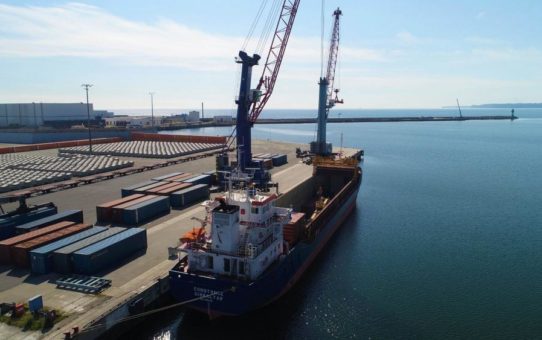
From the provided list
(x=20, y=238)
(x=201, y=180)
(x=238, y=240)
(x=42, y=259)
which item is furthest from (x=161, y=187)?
(x=238, y=240)

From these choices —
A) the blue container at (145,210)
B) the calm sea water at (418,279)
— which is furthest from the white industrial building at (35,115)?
the calm sea water at (418,279)

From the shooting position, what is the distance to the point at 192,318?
28.3 metres

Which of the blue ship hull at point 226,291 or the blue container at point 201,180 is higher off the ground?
the blue container at point 201,180

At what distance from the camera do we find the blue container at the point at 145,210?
39250 mm

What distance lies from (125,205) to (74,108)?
5106 inches

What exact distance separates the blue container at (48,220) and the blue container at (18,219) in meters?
0.67

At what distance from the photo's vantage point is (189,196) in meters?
47.8

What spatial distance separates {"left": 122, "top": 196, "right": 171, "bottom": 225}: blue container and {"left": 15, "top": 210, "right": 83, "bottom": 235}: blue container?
4.22 m

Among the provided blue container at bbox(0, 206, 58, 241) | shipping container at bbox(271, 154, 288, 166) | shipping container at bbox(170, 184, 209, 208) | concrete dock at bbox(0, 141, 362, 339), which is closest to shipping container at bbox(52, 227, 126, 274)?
concrete dock at bbox(0, 141, 362, 339)

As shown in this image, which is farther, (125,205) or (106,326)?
(125,205)

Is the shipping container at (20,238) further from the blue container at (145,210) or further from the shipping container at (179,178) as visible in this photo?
the shipping container at (179,178)

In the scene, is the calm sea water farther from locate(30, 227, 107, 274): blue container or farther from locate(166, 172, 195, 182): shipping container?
locate(166, 172, 195, 182): shipping container

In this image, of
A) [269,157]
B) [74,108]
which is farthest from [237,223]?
[74,108]

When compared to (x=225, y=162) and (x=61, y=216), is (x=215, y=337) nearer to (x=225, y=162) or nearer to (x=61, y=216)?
(x=61, y=216)
